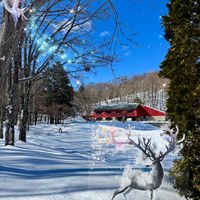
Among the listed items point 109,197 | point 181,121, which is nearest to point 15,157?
point 109,197

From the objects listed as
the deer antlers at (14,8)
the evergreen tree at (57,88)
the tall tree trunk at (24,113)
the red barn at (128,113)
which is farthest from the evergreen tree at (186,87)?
the red barn at (128,113)

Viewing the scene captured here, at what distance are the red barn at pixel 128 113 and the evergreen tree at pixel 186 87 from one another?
4847 centimetres

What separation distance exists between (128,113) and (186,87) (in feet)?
164

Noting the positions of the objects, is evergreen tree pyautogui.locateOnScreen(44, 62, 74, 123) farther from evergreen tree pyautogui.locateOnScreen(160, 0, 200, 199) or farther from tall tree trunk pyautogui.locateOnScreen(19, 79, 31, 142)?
evergreen tree pyautogui.locateOnScreen(160, 0, 200, 199)

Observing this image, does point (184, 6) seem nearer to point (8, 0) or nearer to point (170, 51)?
point (170, 51)

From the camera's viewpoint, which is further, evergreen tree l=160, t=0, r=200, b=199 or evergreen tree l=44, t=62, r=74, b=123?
evergreen tree l=44, t=62, r=74, b=123

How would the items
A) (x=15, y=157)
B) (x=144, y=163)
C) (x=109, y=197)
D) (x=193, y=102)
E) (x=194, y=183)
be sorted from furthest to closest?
(x=15, y=157), (x=193, y=102), (x=194, y=183), (x=144, y=163), (x=109, y=197)

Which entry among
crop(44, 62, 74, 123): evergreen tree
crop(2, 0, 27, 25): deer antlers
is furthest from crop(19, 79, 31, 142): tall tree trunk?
crop(2, 0, 27, 25): deer antlers

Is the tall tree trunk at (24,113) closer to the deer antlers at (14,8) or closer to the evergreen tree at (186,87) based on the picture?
the evergreen tree at (186,87)

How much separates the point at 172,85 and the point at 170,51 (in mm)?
763

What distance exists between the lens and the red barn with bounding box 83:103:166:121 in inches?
2207

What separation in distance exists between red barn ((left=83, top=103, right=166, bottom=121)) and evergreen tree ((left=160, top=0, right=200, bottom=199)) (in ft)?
159

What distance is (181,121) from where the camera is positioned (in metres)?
5.95

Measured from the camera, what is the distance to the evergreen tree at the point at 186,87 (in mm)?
5691
